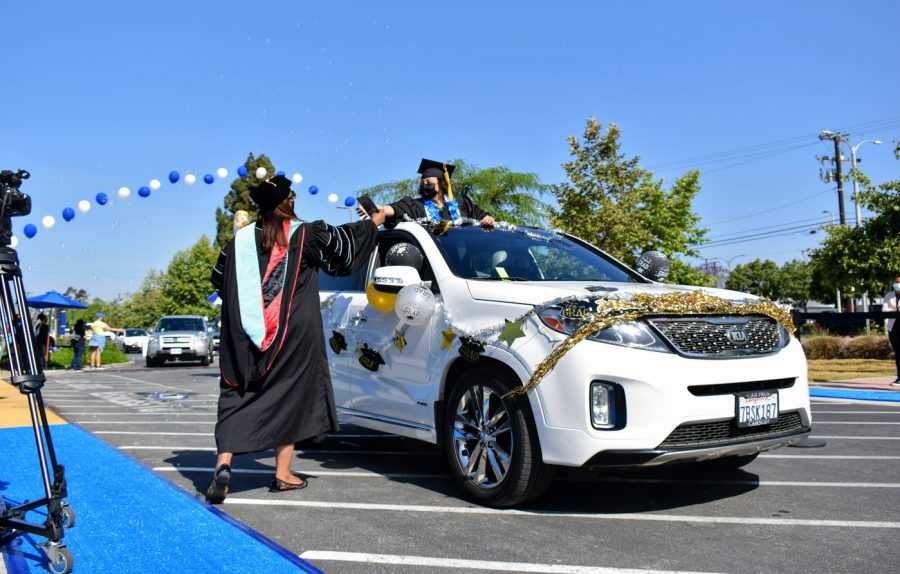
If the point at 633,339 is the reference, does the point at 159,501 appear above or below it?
below

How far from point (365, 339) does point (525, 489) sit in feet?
6.09

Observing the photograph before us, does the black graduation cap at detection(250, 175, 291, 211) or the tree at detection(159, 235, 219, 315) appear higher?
the tree at detection(159, 235, 219, 315)

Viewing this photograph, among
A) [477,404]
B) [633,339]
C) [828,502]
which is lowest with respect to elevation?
[828,502]

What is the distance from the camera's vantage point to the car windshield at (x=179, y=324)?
24828 mm

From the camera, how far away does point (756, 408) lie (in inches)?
164

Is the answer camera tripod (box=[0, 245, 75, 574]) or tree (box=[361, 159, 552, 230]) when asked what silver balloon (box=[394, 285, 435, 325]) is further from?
tree (box=[361, 159, 552, 230])

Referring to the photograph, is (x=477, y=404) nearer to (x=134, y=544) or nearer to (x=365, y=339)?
(x=365, y=339)

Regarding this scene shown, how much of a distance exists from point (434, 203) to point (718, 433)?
10.4 feet

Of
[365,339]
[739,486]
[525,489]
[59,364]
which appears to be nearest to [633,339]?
[525,489]

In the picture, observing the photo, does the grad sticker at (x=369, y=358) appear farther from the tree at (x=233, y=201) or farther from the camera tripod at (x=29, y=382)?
the tree at (x=233, y=201)

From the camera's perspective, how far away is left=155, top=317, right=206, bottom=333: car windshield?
2483 centimetres

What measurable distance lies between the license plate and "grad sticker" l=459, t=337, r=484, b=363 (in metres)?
1.37

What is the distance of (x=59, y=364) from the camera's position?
→ 24797mm

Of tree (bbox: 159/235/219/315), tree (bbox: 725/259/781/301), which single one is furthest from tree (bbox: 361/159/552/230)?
tree (bbox: 725/259/781/301)
